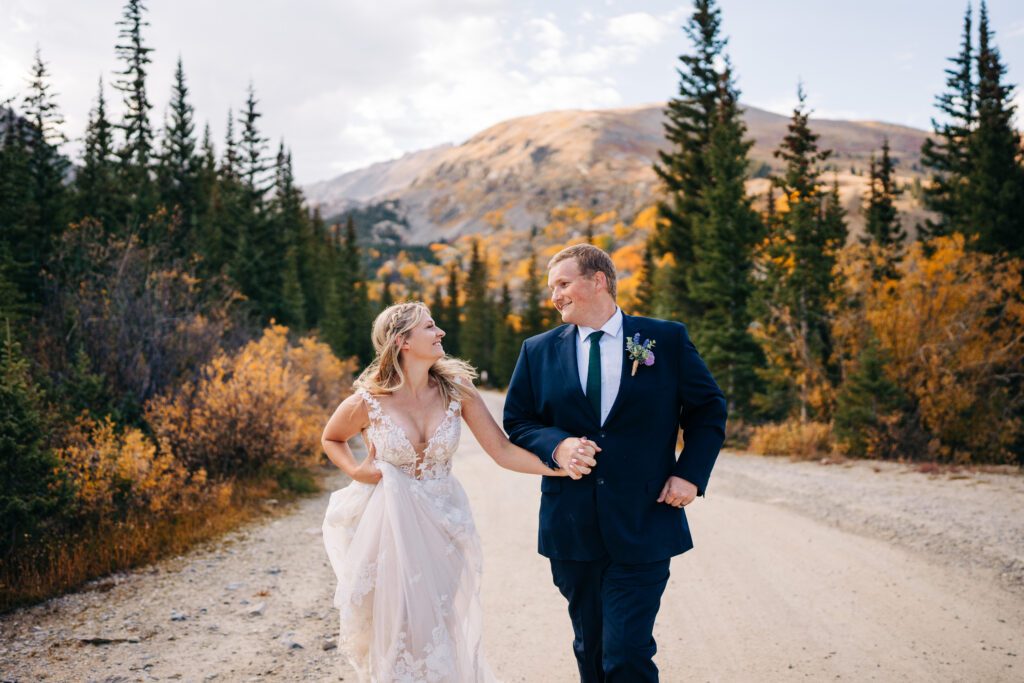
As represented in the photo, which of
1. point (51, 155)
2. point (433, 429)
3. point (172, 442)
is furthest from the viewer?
point (51, 155)

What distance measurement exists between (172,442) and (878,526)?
1063cm

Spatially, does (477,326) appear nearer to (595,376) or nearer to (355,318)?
(355,318)

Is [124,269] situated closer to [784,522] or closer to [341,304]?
[784,522]

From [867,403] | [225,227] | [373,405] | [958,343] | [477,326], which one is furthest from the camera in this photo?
[477,326]

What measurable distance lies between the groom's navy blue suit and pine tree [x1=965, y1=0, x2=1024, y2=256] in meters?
22.9

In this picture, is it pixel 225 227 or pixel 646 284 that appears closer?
pixel 225 227

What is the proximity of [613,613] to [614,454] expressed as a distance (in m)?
0.79

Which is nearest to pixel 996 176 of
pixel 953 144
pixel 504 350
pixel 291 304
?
pixel 953 144

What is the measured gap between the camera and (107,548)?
26.1 feet

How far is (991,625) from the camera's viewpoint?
5.98m

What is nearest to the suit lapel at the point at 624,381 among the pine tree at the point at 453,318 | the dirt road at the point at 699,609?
the dirt road at the point at 699,609

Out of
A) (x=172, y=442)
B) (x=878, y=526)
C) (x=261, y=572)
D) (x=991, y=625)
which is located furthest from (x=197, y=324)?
(x=991, y=625)

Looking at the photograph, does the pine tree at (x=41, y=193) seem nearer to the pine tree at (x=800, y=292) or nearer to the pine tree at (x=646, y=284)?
the pine tree at (x=800, y=292)

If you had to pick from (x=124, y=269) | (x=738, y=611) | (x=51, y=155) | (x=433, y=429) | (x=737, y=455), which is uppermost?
(x=51, y=155)
